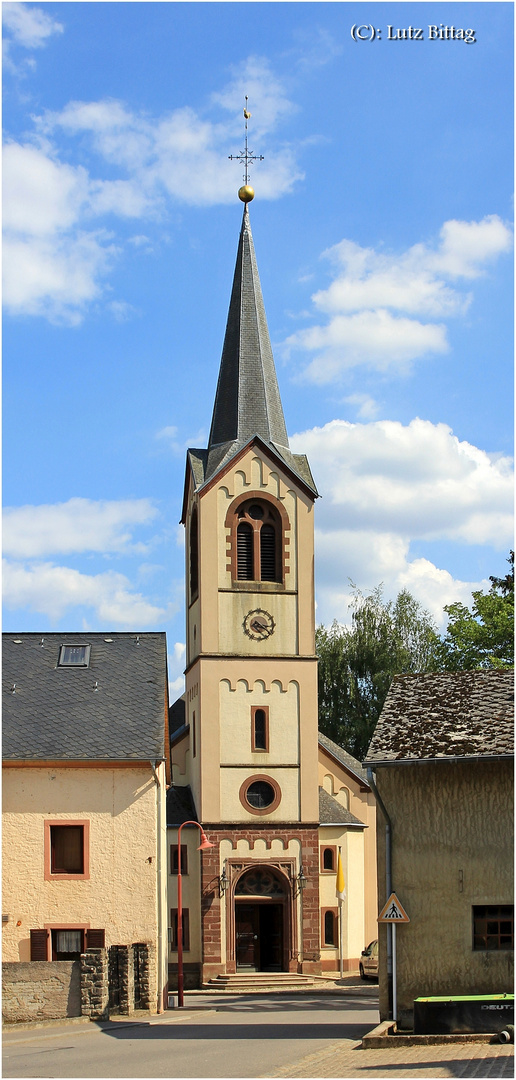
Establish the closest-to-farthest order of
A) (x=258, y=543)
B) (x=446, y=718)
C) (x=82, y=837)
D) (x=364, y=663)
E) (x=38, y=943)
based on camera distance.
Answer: (x=446, y=718) → (x=38, y=943) → (x=82, y=837) → (x=258, y=543) → (x=364, y=663)

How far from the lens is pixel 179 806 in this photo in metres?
41.0

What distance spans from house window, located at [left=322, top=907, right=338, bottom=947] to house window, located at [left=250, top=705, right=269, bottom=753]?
18.6 ft

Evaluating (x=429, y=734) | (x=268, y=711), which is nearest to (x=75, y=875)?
(x=429, y=734)

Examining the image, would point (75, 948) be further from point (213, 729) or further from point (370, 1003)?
point (213, 729)

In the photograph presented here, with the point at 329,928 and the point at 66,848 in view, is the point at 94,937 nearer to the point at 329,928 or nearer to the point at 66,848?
the point at 66,848

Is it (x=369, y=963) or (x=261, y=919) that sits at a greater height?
(x=261, y=919)

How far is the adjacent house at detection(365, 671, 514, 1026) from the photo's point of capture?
21797 mm

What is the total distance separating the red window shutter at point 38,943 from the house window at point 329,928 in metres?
14.9

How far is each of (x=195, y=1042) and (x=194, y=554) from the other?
23.7m

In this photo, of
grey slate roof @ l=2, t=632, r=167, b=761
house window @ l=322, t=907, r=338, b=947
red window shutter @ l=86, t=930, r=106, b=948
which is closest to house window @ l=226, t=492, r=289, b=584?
grey slate roof @ l=2, t=632, r=167, b=761

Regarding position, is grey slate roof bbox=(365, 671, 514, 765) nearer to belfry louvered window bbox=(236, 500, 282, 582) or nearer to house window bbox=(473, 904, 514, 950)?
house window bbox=(473, 904, 514, 950)

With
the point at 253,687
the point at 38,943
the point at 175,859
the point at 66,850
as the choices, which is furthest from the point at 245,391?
the point at 38,943

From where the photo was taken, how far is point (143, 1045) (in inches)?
808

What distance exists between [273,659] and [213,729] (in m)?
3.04
